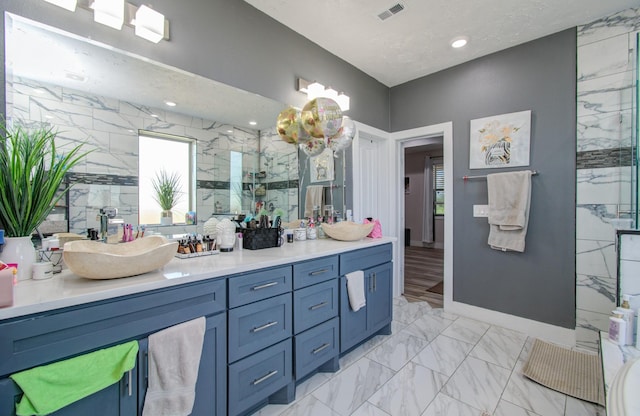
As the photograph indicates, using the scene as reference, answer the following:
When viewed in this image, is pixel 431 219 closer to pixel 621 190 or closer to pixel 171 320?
pixel 621 190

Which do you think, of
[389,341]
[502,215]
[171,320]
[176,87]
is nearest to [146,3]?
[176,87]

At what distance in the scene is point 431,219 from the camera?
23.8 feet

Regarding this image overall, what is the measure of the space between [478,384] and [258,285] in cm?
167

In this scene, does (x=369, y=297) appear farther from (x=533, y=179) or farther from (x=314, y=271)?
(x=533, y=179)

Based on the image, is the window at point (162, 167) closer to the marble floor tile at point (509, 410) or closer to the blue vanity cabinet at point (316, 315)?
the blue vanity cabinet at point (316, 315)

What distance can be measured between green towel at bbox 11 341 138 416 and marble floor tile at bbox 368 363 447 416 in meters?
1.40

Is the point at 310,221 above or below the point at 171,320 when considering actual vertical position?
above

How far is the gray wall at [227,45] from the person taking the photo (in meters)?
1.46

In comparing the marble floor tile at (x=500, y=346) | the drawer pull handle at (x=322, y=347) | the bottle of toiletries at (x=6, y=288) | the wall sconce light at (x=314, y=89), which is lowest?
the marble floor tile at (x=500, y=346)

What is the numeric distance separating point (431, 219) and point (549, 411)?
5927 millimetres

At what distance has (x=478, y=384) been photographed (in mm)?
1871

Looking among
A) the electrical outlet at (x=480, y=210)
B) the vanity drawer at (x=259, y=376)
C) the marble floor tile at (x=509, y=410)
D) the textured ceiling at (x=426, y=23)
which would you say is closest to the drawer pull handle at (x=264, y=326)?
the vanity drawer at (x=259, y=376)

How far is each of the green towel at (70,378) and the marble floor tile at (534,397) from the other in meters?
2.15

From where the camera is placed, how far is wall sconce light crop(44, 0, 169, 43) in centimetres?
144
